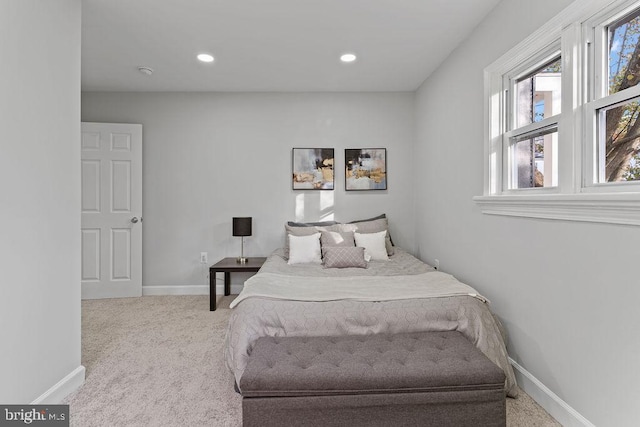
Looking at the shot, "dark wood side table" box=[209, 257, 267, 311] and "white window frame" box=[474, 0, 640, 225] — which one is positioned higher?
"white window frame" box=[474, 0, 640, 225]

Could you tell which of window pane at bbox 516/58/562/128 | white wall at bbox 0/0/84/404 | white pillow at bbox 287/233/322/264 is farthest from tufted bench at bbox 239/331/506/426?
white pillow at bbox 287/233/322/264

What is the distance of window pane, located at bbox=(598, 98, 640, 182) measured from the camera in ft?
4.88

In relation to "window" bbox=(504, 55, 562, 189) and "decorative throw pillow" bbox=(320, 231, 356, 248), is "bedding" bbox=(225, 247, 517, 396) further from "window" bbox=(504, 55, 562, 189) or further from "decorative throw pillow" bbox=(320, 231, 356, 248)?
"decorative throw pillow" bbox=(320, 231, 356, 248)

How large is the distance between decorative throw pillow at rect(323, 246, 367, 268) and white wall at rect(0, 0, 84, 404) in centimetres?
196

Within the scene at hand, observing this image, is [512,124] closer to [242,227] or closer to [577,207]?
[577,207]

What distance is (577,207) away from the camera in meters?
1.60

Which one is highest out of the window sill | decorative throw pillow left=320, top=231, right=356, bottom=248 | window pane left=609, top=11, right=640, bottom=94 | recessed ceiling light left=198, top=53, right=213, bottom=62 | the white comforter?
recessed ceiling light left=198, top=53, right=213, bottom=62

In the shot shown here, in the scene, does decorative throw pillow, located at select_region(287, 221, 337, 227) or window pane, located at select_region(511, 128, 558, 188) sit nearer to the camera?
window pane, located at select_region(511, 128, 558, 188)

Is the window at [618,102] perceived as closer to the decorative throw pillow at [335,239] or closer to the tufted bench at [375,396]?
the tufted bench at [375,396]

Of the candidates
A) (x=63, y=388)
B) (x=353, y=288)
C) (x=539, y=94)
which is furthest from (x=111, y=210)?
(x=539, y=94)

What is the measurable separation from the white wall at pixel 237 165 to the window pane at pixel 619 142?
2657 mm

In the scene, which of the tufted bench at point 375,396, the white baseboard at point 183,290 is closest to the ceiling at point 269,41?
the tufted bench at point 375,396

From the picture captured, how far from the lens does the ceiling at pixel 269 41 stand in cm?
236

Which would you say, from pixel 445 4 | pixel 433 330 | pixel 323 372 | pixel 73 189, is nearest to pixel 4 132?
pixel 73 189
